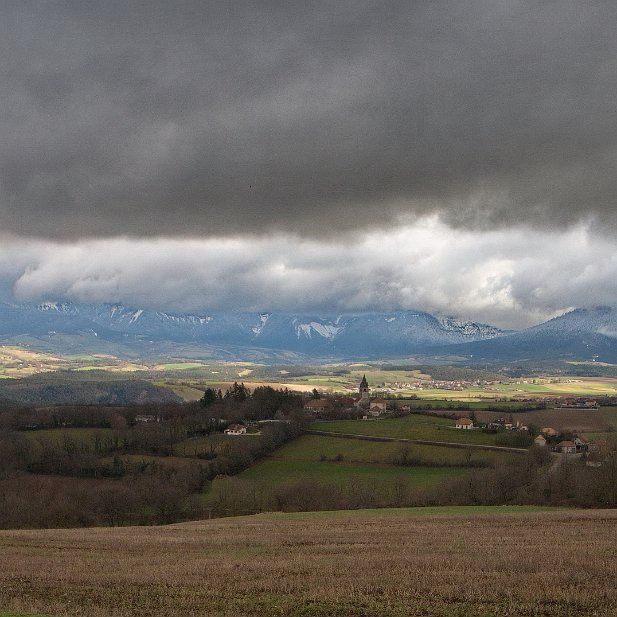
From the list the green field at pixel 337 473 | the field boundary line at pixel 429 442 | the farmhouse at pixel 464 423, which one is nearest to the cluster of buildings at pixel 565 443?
the field boundary line at pixel 429 442

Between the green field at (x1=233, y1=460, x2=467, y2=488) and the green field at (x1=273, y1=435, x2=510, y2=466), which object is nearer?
the green field at (x1=233, y1=460, x2=467, y2=488)

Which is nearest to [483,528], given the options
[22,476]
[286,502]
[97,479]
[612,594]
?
[612,594]

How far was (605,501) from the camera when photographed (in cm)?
6162

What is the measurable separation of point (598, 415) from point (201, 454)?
89411 millimetres

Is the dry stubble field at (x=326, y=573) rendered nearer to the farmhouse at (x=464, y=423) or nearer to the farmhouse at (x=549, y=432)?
the farmhouse at (x=549, y=432)

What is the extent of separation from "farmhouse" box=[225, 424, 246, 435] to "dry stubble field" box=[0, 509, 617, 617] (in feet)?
303

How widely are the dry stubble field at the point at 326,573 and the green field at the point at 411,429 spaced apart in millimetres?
75137

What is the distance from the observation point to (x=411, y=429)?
123062mm

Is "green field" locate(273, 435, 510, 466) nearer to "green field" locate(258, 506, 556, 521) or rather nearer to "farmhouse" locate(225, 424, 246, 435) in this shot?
"farmhouse" locate(225, 424, 246, 435)

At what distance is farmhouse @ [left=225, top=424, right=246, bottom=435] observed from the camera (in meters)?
131

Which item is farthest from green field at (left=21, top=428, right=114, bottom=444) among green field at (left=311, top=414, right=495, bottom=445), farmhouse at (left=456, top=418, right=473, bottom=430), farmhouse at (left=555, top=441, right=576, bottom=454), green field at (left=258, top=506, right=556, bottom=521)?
farmhouse at (left=555, top=441, right=576, bottom=454)

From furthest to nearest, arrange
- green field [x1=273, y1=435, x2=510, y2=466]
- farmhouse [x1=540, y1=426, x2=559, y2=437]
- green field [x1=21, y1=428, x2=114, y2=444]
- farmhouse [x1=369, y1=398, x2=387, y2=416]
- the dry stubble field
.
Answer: farmhouse [x1=369, y1=398, x2=387, y2=416], green field [x1=21, y1=428, x2=114, y2=444], farmhouse [x1=540, y1=426, x2=559, y2=437], green field [x1=273, y1=435, x2=510, y2=466], the dry stubble field

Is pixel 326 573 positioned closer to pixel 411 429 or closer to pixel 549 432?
pixel 411 429

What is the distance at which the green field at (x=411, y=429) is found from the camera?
113 m
